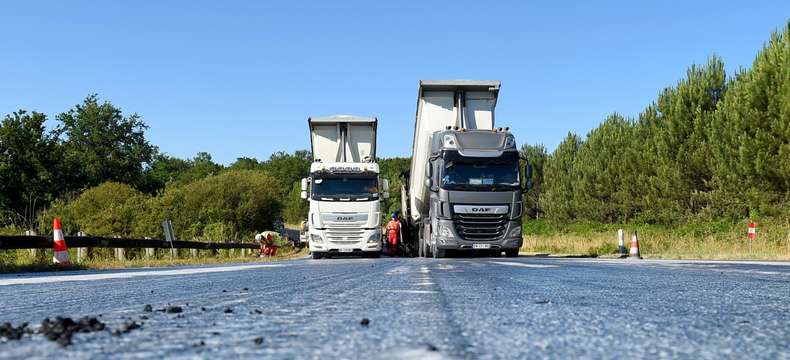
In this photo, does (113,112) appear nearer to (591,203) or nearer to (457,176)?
(591,203)

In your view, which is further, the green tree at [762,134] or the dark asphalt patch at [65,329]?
the green tree at [762,134]

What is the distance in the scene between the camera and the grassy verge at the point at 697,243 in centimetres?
1667

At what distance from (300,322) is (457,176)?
15856 mm

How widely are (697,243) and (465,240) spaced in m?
8.66

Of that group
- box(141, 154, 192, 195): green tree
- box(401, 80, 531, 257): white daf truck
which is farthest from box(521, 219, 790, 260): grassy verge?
box(141, 154, 192, 195): green tree

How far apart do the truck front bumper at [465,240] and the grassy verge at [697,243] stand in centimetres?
370

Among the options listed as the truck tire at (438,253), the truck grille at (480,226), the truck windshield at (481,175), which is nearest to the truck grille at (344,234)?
the truck tire at (438,253)

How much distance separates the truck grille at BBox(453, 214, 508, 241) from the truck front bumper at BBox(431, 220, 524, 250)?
0.10 meters

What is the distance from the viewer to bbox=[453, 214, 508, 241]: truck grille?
17.9 m

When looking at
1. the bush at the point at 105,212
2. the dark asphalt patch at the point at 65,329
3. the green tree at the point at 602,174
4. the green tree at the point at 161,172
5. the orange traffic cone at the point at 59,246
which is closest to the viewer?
the dark asphalt patch at the point at 65,329

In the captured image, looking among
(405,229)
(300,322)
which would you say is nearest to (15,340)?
(300,322)

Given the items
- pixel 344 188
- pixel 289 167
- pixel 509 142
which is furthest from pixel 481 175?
pixel 289 167

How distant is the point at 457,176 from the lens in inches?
690

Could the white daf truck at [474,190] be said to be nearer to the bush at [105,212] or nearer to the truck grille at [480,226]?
the truck grille at [480,226]
